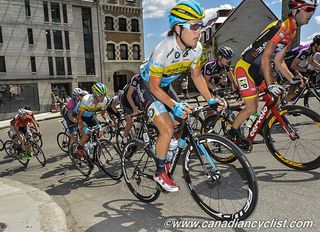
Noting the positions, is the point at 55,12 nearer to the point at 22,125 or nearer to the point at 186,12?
the point at 22,125

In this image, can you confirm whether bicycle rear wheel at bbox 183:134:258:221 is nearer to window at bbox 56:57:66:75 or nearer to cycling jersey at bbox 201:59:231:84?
cycling jersey at bbox 201:59:231:84

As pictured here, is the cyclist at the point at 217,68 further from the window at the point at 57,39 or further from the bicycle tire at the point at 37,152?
the window at the point at 57,39

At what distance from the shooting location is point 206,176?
3461mm

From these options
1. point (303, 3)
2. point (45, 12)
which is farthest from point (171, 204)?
point (45, 12)

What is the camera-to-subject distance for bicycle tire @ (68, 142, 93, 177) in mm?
6141

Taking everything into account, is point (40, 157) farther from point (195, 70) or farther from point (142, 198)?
point (195, 70)

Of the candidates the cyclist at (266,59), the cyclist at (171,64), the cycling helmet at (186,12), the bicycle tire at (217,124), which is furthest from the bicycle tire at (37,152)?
the cycling helmet at (186,12)

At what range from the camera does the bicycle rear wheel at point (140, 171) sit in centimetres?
415

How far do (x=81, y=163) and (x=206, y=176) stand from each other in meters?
3.88

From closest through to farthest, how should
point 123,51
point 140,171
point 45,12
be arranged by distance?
point 140,171 → point 45,12 → point 123,51

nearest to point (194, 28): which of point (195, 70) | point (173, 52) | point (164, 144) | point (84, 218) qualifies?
point (173, 52)

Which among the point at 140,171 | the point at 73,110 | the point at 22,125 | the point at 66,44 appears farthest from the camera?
the point at 66,44

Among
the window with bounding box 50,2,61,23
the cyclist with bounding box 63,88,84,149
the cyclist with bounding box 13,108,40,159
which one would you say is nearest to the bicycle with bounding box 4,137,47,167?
the cyclist with bounding box 13,108,40,159

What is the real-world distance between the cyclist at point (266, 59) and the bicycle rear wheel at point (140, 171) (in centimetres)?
154
